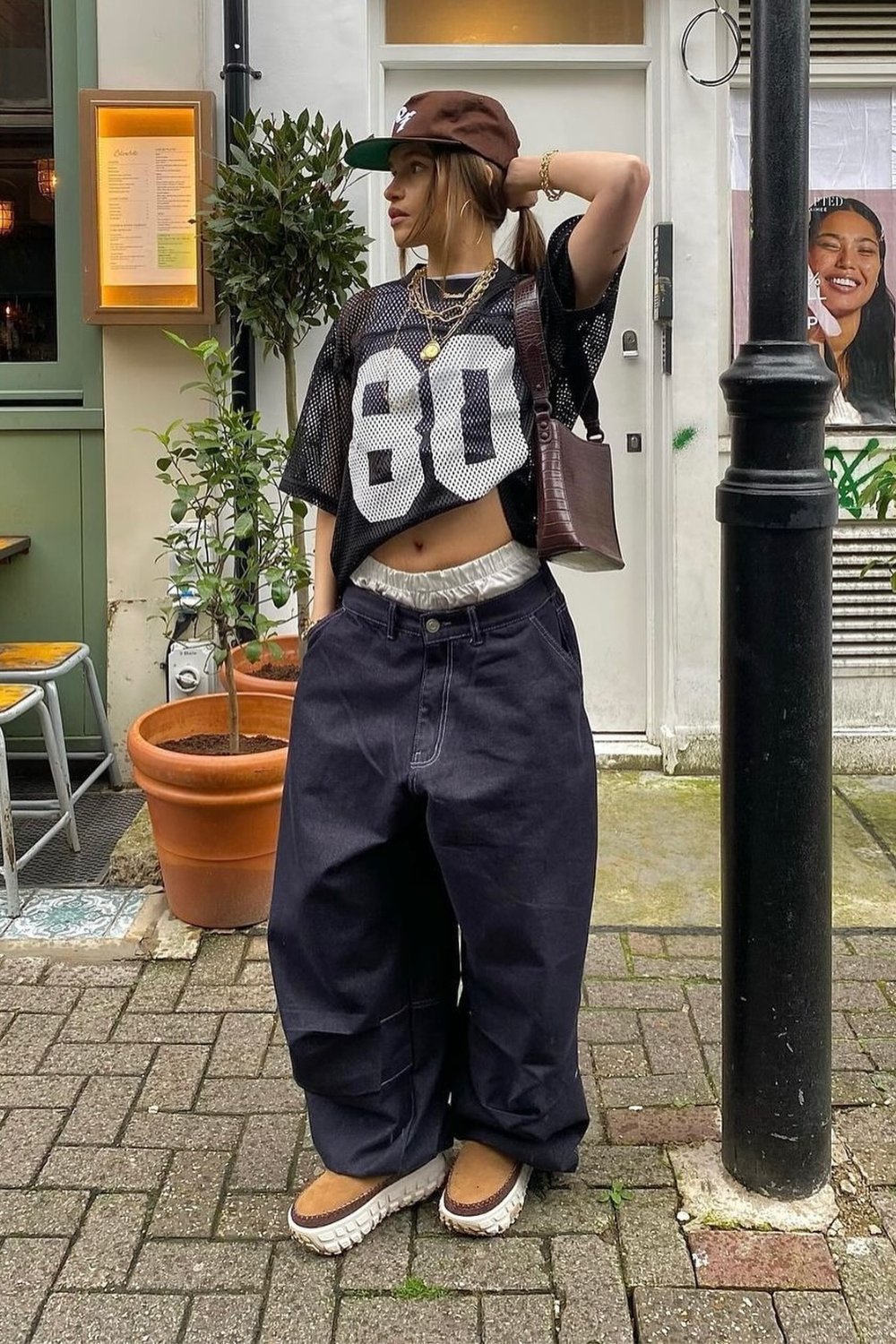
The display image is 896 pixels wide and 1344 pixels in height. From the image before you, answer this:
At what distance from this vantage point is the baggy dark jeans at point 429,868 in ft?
7.95

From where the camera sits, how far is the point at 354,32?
16.4ft

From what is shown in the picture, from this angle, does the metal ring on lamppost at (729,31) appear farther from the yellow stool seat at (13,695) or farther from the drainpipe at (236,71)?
the yellow stool seat at (13,695)

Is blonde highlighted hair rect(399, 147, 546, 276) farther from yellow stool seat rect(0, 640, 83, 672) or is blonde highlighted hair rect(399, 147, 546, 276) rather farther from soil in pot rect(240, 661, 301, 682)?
soil in pot rect(240, 661, 301, 682)

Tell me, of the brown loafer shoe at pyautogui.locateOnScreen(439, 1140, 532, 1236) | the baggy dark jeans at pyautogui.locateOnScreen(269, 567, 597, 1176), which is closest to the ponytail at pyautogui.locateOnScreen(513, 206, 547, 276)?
the baggy dark jeans at pyautogui.locateOnScreen(269, 567, 597, 1176)

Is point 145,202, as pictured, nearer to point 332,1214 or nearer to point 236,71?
point 236,71

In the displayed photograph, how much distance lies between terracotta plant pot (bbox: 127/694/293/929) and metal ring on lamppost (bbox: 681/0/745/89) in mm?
2975

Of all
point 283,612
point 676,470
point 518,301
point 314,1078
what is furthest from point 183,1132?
point 676,470

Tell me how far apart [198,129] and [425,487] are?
298cm

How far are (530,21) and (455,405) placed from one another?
3432mm

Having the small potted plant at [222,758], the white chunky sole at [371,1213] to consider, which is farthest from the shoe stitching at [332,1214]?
the small potted plant at [222,758]

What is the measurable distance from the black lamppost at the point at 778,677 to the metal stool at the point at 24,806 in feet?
7.42

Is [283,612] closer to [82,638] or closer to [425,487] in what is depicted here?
[82,638]

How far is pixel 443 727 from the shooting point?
7.95 feet

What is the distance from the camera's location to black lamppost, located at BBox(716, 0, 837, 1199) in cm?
241
